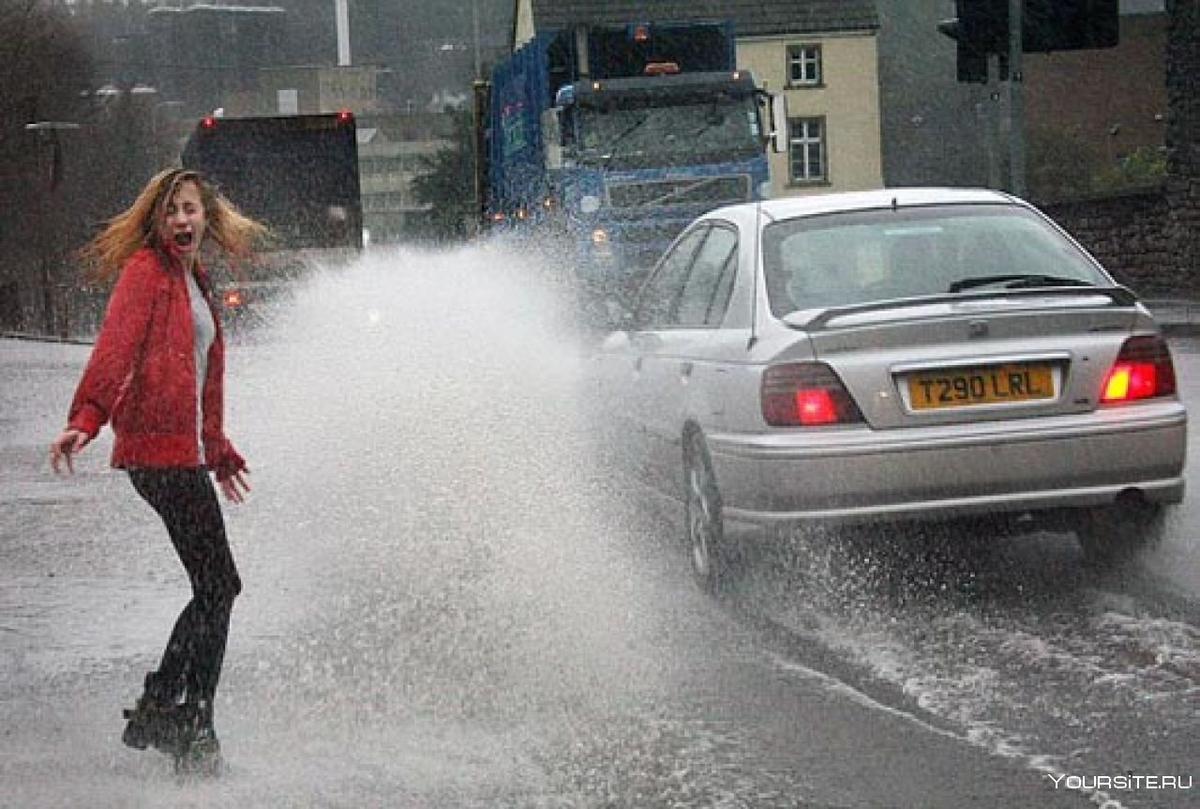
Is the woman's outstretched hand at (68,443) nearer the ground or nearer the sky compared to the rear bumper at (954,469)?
nearer the sky

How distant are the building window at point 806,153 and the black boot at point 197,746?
6608cm

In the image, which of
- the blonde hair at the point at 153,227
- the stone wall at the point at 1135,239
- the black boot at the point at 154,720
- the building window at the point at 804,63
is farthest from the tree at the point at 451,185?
the black boot at the point at 154,720

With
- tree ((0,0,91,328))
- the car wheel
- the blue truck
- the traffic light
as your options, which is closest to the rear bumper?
the car wheel

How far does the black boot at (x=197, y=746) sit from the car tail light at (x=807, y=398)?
2.70 m

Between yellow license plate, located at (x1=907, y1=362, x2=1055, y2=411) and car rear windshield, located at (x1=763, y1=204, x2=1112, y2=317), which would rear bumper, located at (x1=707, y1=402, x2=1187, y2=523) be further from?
car rear windshield, located at (x1=763, y1=204, x2=1112, y2=317)

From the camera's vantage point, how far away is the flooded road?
5.75 meters

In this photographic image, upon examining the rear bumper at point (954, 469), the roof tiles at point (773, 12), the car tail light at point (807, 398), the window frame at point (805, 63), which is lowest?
the rear bumper at point (954, 469)

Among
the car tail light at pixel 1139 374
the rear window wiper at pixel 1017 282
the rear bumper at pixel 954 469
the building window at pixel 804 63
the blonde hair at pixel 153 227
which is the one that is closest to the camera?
the blonde hair at pixel 153 227

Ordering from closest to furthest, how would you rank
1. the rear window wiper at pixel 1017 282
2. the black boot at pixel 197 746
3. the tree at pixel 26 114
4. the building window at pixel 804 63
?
the black boot at pixel 197 746 < the rear window wiper at pixel 1017 282 < the tree at pixel 26 114 < the building window at pixel 804 63

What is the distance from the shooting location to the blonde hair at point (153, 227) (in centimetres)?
621

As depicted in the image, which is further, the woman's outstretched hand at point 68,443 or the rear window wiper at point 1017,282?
the rear window wiper at point 1017,282

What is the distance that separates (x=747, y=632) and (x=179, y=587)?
2875 millimetres

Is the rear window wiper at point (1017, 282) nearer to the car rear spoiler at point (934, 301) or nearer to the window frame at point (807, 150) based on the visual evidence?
the car rear spoiler at point (934, 301)

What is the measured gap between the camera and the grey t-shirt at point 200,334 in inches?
245
